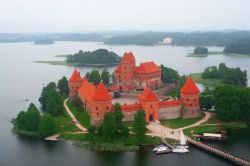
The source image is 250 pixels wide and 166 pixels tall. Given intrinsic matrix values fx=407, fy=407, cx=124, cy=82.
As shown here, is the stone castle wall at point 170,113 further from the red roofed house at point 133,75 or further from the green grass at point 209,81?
the green grass at point 209,81

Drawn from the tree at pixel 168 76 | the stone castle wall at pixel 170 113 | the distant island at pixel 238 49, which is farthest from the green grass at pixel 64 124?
the distant island at pixel 238 49

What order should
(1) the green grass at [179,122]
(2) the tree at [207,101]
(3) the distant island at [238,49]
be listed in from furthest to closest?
(3) the distant island at [238,49]
(2) the tree at [207,101]
(1) the green grass at [179,122]

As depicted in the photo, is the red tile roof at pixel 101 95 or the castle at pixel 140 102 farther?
the castle at pixel 140 102

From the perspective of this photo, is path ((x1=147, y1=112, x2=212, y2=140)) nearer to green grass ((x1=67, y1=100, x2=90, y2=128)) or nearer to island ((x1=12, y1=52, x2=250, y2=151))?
island ((x1=12, y1=52, x2=250, y2=151))

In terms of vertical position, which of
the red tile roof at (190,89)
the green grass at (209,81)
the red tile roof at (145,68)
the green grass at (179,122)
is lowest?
the green grass at (179,122)

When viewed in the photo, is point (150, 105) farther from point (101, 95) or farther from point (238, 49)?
point (238, 49)

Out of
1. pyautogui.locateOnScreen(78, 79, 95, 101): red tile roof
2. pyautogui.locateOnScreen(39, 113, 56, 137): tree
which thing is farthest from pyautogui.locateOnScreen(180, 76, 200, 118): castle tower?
pyautogui.locateOnScreen(39, 113, 56, 137): tree

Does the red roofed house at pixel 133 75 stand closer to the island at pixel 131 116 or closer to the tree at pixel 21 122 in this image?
the island at pixel 131 116

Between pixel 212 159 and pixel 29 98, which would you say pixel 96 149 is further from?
pixel 29 98

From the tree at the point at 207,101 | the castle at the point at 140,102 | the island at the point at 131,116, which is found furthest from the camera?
the tree at the point at 207,101

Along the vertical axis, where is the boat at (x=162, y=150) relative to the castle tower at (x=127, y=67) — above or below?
below
